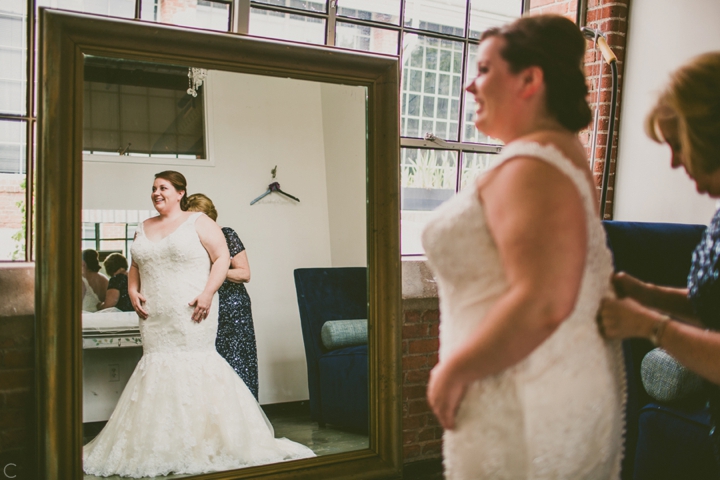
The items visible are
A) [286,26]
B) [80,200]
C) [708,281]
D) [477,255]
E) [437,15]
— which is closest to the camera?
→ [477,255]

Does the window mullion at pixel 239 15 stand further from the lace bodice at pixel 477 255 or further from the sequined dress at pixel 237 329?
the lace bodice at pixel 477 255

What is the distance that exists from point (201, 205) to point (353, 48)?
1214 millimetres

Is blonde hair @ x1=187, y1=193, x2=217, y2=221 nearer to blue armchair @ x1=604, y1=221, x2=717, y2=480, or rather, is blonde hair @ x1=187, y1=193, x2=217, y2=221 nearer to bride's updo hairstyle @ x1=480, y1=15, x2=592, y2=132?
bride's updo hairstyle @ x1=480, y1=15, x2=592, y2=132

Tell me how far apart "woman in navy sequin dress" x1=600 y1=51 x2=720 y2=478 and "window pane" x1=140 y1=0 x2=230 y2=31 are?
1.91m

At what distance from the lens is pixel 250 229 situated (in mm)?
2240

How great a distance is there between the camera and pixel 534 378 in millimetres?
1080

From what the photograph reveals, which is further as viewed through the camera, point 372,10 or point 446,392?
point 372,10

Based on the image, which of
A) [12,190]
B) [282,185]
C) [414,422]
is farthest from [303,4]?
[414,422]

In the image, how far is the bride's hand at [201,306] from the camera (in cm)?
216

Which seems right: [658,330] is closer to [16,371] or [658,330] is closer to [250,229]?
[250,229]

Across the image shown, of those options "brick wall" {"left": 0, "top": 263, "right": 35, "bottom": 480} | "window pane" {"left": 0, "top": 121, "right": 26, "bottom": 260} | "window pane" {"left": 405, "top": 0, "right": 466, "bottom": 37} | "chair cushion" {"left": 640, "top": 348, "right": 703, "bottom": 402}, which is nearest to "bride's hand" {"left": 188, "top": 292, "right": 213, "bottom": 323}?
"brick wall" {"left": 0, "top": 263, "right": 35, "bottom": 480}

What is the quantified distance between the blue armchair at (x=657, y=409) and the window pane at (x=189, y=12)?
73.8 inches

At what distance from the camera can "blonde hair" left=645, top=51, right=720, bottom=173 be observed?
1.12 m

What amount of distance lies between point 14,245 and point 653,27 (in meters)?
3.26
